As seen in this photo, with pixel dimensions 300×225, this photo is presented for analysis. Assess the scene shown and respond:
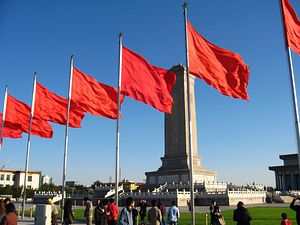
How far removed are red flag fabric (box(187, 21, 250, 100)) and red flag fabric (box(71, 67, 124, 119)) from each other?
21.5 ft

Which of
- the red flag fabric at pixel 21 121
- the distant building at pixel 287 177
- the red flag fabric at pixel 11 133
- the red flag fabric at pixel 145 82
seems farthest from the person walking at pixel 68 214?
the distant building at pixel 287 177

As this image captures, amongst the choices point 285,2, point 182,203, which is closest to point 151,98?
point 285,2

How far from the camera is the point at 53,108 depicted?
24641 millimetres

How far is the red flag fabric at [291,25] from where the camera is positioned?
586 inches

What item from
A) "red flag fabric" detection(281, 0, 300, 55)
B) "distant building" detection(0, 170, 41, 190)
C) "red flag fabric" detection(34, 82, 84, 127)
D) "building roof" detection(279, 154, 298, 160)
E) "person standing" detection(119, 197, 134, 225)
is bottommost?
"person standing" detection(119, 197, 134, 225)

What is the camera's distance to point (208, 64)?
16328 millimetres

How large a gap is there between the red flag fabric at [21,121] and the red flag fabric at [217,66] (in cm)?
1462

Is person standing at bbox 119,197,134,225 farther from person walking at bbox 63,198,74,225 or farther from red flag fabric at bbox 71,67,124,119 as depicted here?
red flag fabric at bbox 71,67,124,119

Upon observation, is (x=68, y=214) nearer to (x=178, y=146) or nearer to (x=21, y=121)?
(x=21, y=121)

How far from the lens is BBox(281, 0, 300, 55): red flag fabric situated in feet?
48.8

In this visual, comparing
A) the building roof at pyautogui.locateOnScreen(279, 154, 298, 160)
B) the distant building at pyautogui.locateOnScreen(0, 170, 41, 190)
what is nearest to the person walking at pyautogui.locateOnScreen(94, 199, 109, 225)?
the building roof at pyautogui.locateOnScreen(279, 154, 298, 160)

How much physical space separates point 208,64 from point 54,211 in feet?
31.2

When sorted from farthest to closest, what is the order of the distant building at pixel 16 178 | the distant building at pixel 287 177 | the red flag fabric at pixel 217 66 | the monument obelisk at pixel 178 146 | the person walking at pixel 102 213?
the distant building at pixel 16 178 → the distant building at pixel 287 177 → the monument obelisk at pixel 178 146 → the red flag fabric at pixel 217 66 → the person walking at pixel 102 213

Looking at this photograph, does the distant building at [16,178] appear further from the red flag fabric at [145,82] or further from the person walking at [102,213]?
the person walking at [102,213]
